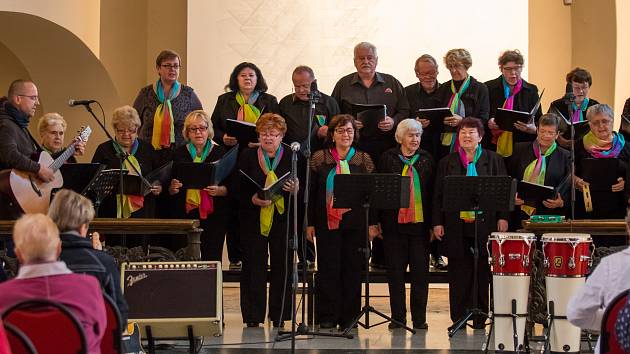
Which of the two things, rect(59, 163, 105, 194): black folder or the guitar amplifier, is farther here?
rect(59, 163, 105, 194): black folder

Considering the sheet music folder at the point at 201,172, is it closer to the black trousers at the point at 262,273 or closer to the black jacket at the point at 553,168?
the black trousers at the point at 262,273

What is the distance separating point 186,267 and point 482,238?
2.46 m

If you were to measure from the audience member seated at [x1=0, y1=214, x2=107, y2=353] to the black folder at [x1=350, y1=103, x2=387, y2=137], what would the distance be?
169 inches

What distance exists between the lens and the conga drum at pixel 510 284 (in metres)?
6.44

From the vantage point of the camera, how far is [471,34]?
35.2 ft

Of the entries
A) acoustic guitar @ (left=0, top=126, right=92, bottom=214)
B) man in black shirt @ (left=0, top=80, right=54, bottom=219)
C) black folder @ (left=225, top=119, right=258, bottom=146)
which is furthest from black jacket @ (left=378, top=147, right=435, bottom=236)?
man in black shirt @ (left=0, top=80, right=54, bottom=219)

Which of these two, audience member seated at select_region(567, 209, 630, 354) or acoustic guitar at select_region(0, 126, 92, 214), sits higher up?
acoustic guitar at select_region(0, 126, 92, 214)

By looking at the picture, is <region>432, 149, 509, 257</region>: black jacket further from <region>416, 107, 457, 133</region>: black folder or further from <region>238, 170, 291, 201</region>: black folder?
<region>238, 170, 291, 201</region>: black folder

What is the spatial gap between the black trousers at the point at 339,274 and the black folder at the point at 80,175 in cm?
174

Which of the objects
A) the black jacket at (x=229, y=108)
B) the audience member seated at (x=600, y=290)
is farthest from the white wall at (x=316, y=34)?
the audience member seated at (x=600, y=290)

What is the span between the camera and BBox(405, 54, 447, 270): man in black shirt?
8.47 metres

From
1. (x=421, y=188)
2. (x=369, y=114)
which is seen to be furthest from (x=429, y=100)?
(x=421, y=188)

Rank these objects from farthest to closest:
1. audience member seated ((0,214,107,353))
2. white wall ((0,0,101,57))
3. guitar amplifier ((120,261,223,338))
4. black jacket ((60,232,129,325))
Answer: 1. white wall ((0,0,101,57))
2. guitar amplifier ((120,261,223,338))
3. black jacket ((60,232,129,325))
4. audience member seated ((0,214,107,353))

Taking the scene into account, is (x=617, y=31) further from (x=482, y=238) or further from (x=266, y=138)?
(x=266, y=138)
